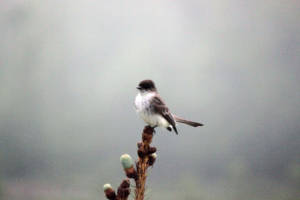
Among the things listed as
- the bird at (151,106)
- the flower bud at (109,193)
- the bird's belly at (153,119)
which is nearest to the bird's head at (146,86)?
the bird at (151,106)

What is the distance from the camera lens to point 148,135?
5.34 ft

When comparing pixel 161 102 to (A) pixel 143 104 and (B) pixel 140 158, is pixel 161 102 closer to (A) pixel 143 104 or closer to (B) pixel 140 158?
(A) pixel 143 104

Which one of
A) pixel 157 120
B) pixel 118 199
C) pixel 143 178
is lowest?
pixel 118 199

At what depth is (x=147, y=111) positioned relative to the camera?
2.13m

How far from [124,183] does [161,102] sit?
0.86 m

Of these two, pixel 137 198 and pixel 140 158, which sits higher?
pixel 140 158

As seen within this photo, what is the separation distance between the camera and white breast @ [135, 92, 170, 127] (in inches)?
82.6

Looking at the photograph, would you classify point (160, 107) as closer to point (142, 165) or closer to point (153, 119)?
point (153, 119)

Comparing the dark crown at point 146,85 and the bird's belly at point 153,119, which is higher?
the dark crown at point 146,85

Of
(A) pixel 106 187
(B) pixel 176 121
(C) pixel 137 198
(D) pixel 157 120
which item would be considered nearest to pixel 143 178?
(C) pixel 137 198

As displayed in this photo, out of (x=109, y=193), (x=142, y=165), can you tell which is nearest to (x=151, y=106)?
(x=142, y=165)

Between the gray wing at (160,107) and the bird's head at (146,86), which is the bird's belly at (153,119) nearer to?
the gray wing at (160,107)

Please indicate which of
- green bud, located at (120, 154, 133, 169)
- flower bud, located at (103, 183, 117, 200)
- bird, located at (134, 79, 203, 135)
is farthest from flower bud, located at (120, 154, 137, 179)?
bird, located at (134, 79, 203, 135)

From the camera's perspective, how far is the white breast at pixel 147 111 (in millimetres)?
2098
